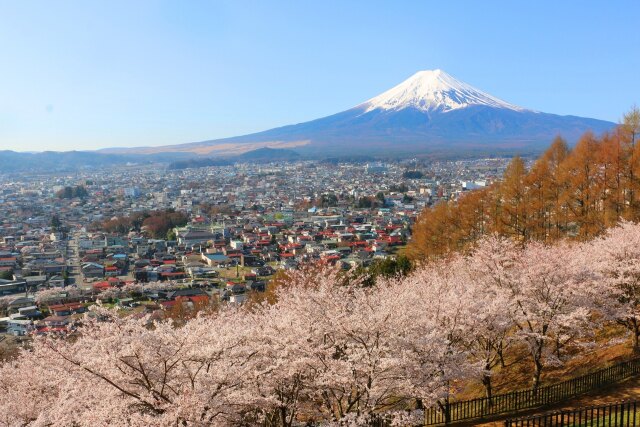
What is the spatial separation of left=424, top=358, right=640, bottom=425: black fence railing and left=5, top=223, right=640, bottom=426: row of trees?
1.75ft

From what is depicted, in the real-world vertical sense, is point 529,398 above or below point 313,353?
below

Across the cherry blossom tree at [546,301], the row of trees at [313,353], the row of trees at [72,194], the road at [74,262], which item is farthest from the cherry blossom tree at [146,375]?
the row of trees at [72,194]

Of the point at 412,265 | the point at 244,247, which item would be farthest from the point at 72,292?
the point at 412,265

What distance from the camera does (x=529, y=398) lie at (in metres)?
9.02

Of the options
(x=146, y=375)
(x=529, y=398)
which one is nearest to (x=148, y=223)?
(x=146, y=375)

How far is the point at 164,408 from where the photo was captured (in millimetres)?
6594

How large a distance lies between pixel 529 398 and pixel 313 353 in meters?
4.02

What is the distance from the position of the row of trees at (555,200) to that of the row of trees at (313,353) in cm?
764

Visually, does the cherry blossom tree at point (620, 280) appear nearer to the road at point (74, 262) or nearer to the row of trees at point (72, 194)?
the road at point (74, 262)

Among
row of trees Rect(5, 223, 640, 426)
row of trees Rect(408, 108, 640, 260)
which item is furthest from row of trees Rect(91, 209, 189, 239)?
row of trees Rect(5, 223, 640, 426)

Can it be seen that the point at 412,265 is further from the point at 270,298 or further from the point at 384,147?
the point at 384,147

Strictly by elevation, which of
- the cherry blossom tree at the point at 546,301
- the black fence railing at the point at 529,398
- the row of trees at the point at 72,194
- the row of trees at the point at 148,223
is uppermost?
the cherry blossom tree at the point at 546,301

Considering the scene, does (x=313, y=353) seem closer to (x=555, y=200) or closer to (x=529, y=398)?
(x=529, y=398)

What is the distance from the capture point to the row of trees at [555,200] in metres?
18.1
